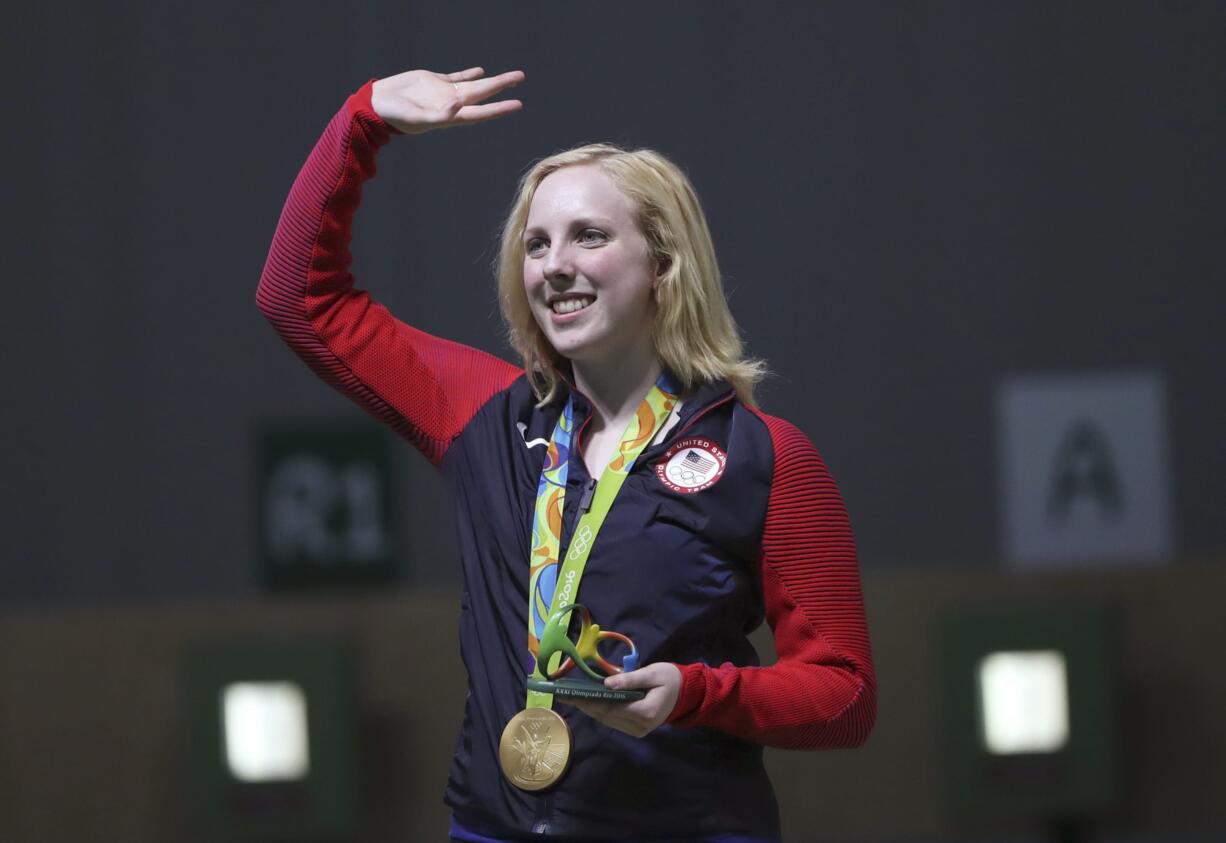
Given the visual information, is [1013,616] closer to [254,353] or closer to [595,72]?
[595,72]

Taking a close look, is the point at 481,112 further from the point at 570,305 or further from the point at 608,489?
the point at 608,489

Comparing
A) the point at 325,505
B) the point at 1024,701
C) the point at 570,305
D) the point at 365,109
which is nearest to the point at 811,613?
the point at 570,305

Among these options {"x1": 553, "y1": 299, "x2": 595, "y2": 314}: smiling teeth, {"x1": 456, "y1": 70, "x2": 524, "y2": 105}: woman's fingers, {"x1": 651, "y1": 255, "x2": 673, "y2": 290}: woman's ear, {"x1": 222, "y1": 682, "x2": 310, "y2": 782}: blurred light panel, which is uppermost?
{"x1": 456, "y1": 70, "x2": 524, "y2": 105}: woman's fingers

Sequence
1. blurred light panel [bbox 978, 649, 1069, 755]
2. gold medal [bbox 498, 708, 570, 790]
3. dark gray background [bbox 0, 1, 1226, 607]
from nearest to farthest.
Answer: gold medal [bbox 498, 708, 570, 790]
blurred light panel [bbox 978, 649, 1069, 755]
dark gray background [bbox 0, 1, 1226, 607]

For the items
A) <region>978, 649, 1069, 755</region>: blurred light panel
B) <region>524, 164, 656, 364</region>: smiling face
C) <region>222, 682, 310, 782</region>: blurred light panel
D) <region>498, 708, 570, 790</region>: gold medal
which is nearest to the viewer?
<region>498, 708, 570, 790</region>: gold medal

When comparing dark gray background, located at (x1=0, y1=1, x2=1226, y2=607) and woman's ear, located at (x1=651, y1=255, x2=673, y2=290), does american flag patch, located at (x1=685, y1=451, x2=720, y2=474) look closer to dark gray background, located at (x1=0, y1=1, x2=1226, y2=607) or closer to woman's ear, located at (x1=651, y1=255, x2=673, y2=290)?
woman's ear, located at (x1=651, y1=255, x2=673, y2=290)

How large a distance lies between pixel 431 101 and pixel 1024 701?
2.95 metres

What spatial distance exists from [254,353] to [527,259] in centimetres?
329

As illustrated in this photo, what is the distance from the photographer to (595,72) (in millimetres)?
4770

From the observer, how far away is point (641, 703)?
1.47 meters

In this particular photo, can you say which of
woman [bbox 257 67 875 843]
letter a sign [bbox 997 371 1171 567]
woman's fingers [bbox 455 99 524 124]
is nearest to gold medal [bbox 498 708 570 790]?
woman [bbox 257 67 875 843]

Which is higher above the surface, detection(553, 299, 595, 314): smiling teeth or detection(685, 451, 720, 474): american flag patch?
detection(553, 299, 595, 314): smiling teeth

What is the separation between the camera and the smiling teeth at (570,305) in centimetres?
175

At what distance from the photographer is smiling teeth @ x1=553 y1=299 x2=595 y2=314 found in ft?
5.76
